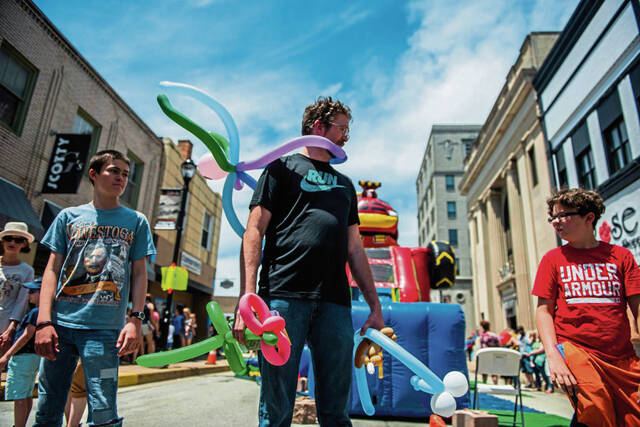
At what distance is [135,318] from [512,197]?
2297cm

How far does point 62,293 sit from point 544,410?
23.7 feet

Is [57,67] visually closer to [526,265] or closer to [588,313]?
[588,313]

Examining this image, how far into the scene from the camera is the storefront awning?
8906 mm

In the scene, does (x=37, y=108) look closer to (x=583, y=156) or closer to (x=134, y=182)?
(x=134, y=182)

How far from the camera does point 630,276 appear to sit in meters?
2.59

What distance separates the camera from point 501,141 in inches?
935

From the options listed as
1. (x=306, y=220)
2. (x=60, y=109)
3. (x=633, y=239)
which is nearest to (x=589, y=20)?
→ (x=633, y=239)

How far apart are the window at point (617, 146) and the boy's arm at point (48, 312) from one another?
1278 centimetres

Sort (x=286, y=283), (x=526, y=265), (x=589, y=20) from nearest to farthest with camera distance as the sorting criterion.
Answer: (x=286, y=283) < (x=589, y=20) < (x=526, y=265)

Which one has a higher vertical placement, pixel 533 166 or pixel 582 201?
pixel 533 166

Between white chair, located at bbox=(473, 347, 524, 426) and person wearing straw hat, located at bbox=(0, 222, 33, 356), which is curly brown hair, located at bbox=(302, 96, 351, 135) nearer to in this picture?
person wearing straw hat, located at bbox=(0, 222, 33, 356)

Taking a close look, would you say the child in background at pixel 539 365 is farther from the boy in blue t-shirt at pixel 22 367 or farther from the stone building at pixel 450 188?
the stone building at pixel 450 188

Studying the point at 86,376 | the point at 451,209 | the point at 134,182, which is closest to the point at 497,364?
the point at 86,376

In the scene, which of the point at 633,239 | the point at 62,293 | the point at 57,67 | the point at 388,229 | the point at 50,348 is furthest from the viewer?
the point at 57,67
